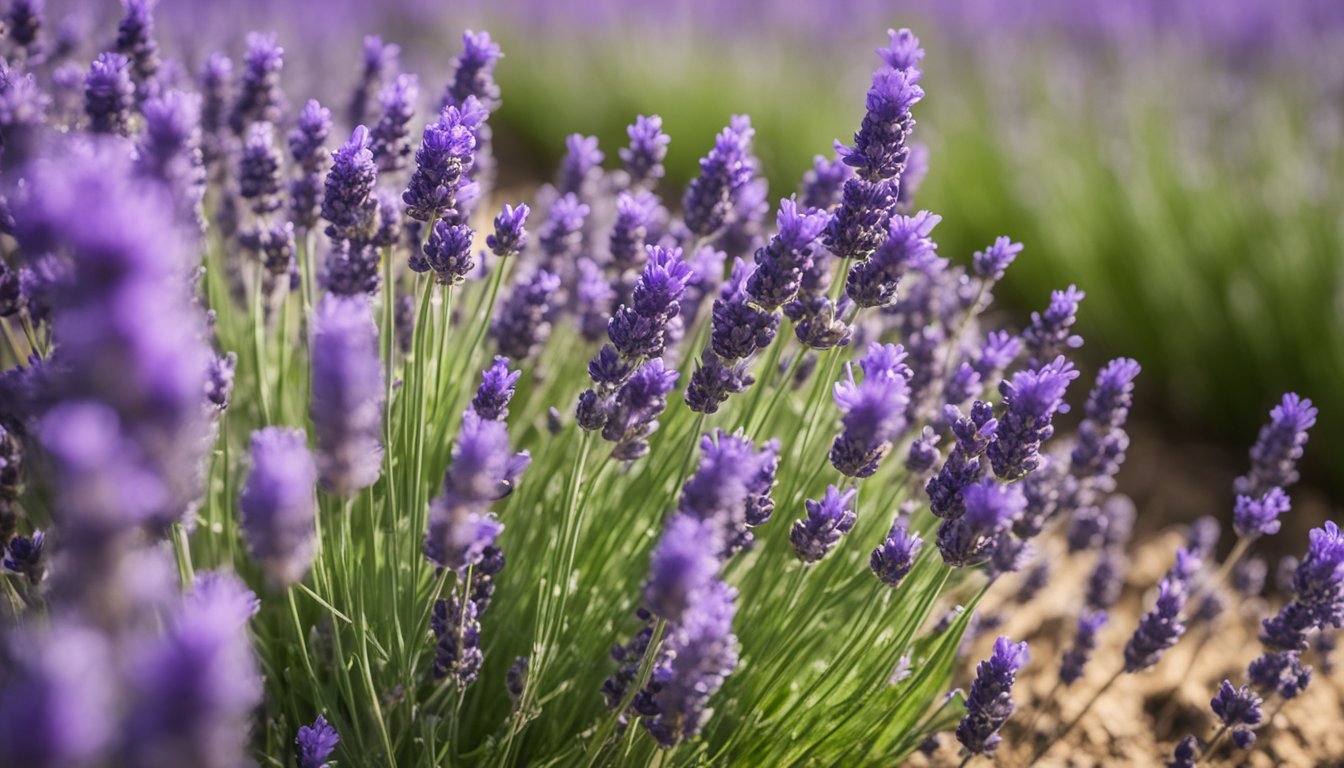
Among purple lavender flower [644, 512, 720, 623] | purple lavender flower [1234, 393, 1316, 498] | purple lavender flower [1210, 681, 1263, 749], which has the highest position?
purple lavender flower [1234, 393, 1316, 498]

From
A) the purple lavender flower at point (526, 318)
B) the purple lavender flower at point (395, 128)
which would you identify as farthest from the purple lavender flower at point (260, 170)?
the purple lavender flower at point (526, 318)

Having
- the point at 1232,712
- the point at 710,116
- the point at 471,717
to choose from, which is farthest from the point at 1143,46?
the point at 471,717

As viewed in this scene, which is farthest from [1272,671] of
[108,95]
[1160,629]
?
[108,95]

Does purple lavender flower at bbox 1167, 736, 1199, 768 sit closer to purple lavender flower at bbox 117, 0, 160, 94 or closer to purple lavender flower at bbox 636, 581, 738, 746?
purple lavender flower at bbox 636, 581, 738, 746

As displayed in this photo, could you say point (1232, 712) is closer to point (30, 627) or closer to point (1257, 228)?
point (30, 627)

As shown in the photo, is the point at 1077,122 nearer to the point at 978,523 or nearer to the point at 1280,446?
the point at 1280,446

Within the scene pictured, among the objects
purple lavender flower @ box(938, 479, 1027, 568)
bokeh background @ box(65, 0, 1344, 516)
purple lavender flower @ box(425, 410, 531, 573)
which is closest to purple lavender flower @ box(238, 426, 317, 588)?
purple lavender flower @ box(425, 410, 531, 573)
